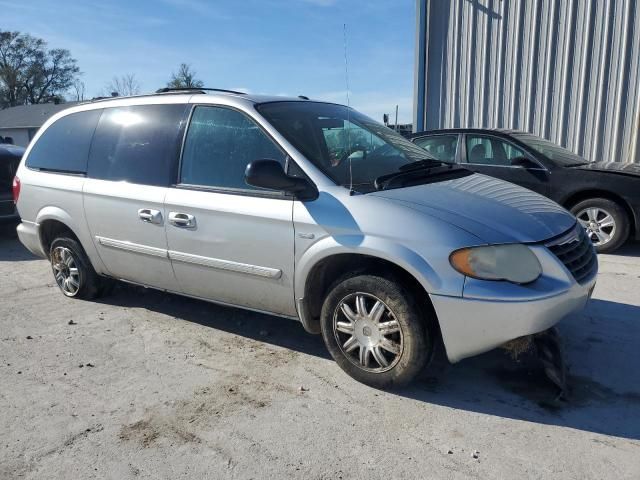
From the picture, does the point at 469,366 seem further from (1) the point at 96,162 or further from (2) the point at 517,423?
(1) the point at 96,162

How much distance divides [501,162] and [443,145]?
0.83 meters

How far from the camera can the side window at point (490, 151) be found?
23.9 ft

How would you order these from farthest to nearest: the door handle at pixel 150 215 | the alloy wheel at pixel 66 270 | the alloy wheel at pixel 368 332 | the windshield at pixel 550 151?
the windshield at pixel 550 151
the alloy wheel at pixel 66 270
the door handle at pixel 150 215
the alloy wheel at pixel 368 332

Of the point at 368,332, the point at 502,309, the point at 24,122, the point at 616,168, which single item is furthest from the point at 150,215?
the point at 24,122

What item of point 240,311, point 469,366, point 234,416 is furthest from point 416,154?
point 234,416

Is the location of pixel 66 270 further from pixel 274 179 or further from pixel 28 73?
pixel 28 73

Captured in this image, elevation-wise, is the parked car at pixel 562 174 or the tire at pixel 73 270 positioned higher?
the parked car at pixel 562 174

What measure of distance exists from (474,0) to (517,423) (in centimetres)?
994

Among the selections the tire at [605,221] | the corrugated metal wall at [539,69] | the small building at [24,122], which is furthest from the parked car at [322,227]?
the small building at [24,122]

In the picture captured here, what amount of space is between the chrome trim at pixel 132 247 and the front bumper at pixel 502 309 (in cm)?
222

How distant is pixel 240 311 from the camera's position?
4.93 metres

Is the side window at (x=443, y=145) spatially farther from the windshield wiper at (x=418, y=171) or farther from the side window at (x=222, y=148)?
the side window at (x=222, y=148)

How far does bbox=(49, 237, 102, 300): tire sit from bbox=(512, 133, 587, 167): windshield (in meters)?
5.49

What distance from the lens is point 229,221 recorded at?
3.79 metres
